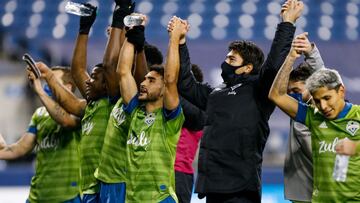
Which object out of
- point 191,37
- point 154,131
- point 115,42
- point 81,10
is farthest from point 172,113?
point 191,37

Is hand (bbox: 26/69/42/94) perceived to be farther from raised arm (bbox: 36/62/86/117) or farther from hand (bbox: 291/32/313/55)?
hand (bbox: 291/32/313/55)

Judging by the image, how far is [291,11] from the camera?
5234 mm

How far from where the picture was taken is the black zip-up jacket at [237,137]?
17.6ft

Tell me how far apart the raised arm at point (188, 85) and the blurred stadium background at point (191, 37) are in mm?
4560

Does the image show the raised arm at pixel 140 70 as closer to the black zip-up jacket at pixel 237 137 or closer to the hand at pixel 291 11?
the black zip-up jacket at pixel 237 137

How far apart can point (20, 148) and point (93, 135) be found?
0.94m

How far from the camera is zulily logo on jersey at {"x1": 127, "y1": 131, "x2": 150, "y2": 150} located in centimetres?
539

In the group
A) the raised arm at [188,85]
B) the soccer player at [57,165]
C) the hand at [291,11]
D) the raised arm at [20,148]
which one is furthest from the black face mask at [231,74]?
the raised arm at [20,148]

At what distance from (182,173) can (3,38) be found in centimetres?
677

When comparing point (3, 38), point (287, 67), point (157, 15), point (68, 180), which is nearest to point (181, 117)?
point (287, 67)

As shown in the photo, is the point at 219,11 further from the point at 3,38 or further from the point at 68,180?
the point at 68,180

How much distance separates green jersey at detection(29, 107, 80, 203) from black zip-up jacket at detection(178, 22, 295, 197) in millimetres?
1306

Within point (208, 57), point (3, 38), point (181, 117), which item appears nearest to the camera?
point (181, 117)

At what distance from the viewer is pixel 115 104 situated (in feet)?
19.6
